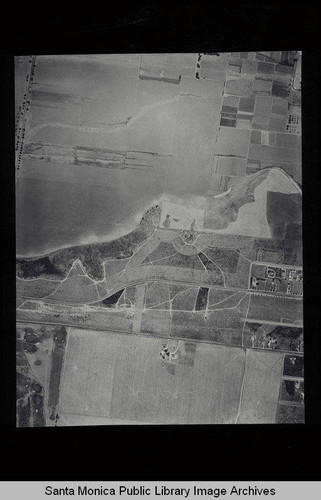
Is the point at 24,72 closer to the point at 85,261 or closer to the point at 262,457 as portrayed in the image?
the point at 85,261

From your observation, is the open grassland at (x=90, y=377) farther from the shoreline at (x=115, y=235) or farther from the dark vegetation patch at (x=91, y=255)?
the shoreline at (x=115, y=235)

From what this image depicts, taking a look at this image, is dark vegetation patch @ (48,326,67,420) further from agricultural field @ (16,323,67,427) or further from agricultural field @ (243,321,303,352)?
agricultural field @ (243,321,303,352)

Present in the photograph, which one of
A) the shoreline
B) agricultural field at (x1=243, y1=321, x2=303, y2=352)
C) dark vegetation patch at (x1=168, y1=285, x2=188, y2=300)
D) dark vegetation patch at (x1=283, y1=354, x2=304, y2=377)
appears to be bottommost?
dark vegetation patch at (x1=283, y1=354, x2=304, y2=377)

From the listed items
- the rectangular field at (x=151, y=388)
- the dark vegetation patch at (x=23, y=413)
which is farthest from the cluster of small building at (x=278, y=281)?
the dark vegetation patch at (x=23, y=413)

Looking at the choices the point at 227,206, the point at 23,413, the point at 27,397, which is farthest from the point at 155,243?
the point at 23,413

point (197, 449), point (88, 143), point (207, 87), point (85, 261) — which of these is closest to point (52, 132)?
point (88, 143)

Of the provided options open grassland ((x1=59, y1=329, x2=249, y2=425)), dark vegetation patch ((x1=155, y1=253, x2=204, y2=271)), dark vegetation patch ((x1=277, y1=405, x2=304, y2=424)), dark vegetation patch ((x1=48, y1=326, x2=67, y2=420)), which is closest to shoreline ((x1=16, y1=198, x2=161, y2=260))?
dark vegetation patch ((x1=155, y1=253, x2=204, y2=271))

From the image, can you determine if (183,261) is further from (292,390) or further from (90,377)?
(292,390)
